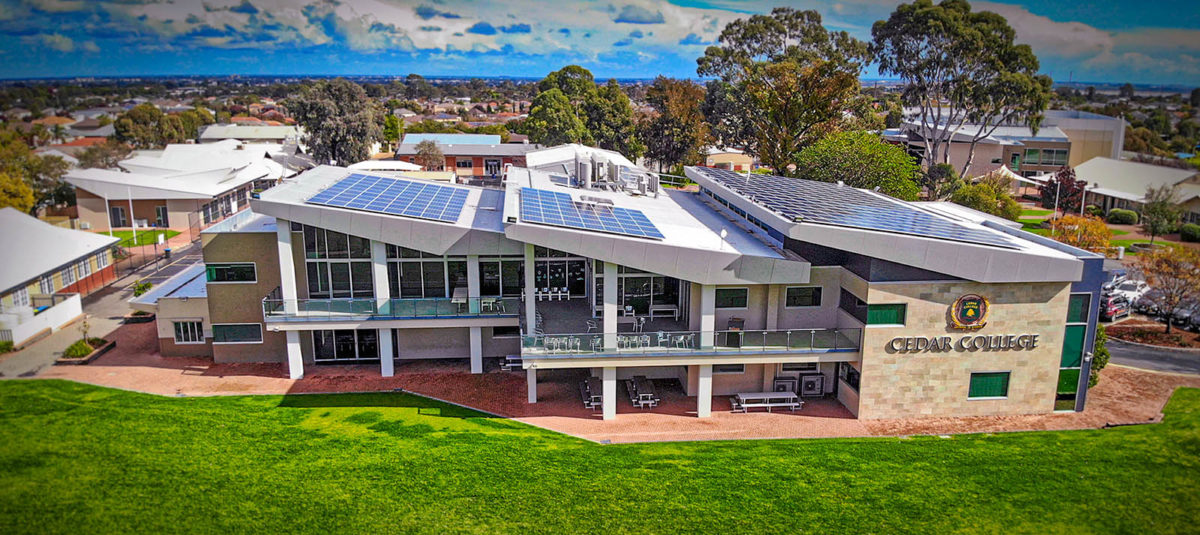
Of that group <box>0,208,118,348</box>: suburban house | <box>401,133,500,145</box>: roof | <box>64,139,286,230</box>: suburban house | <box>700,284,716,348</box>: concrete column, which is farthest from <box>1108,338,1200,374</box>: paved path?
<box>401,133,500,145</box>: roof

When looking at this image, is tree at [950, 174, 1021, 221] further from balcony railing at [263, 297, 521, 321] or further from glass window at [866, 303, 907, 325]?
balcony railing at [263, 297, 521, 321]

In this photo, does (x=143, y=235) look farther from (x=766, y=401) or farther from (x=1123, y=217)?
(x=1123, y=217)

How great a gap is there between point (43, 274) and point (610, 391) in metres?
26.3

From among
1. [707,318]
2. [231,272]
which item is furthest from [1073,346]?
[231,272]

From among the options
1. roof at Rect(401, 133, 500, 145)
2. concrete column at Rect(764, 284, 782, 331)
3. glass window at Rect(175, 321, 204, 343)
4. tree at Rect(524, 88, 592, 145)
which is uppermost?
tree at Rect(524, 88, 592, 145)

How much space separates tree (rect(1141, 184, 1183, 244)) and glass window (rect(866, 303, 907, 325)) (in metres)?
40.1

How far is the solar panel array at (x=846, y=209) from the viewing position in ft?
Answer: 70.0

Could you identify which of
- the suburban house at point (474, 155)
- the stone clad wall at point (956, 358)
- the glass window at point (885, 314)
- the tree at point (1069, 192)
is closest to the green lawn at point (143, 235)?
the suburban house at point (474, 155)

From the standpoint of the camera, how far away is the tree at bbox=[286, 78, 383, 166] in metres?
64.4

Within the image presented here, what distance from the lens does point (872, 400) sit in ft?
72.4

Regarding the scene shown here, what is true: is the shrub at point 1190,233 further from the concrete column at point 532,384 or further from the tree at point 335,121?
the tree at point 335,121

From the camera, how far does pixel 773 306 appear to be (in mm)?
23406

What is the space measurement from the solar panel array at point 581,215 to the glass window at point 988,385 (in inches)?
426

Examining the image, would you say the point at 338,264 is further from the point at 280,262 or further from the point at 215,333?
the point at 215,333
